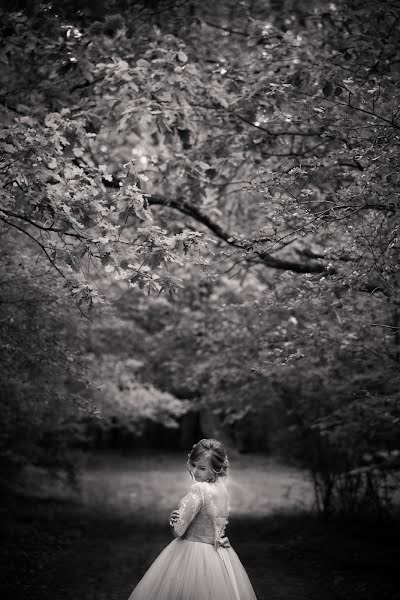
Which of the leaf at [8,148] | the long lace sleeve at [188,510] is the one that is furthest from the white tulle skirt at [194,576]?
the leaf at [8,148]

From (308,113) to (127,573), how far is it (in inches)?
265

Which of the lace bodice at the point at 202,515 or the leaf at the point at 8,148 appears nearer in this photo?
the leaf at the point at 8,148

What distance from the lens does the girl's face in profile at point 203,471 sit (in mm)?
4707

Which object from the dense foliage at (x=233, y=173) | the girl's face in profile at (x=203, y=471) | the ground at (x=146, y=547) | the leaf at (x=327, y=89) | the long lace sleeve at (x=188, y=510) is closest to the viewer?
the long lace sleeve at (x=188, y=510)

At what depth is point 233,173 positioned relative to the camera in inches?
307

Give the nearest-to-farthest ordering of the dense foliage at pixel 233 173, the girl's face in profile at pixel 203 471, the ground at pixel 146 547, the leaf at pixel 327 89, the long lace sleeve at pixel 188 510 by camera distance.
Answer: the long lace sleeve at pixel 188 510 → the girl's face in profile at pixel 203 471 → the dense foliage at pixel 233 173 → the leaf at pixel 327 89 → the ground at pixel 146 547

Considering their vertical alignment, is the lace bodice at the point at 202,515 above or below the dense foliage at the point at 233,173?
below

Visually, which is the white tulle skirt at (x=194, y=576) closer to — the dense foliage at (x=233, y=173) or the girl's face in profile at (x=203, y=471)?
the girl's face in profile at (x=203, y=471)

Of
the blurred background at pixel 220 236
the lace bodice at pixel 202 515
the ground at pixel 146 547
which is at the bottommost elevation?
the ground at pixel 146 547

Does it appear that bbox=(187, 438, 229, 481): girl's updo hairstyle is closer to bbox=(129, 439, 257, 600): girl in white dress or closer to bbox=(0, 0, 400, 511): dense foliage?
bbox=(129, 439, 257, 600): girl in white dress

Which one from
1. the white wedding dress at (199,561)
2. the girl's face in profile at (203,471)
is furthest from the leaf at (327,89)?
the white wedding dress at (199,561)

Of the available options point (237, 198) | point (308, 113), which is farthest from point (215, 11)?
point (308, 113)

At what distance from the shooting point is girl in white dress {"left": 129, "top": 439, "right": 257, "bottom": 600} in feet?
14.5

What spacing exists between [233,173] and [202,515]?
4.84m
